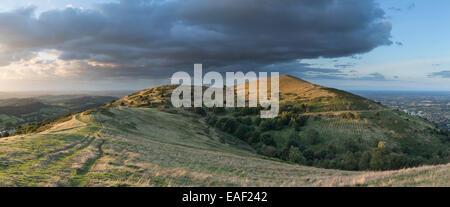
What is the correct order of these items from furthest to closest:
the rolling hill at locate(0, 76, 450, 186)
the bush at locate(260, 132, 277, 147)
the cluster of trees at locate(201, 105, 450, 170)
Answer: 1. the bush at locate(260, 132, 277, 147)
2. the cluster of trees at locate(201, 105, 450, 170)
3. the rolling hill at locate(0, 76, 450, 186)

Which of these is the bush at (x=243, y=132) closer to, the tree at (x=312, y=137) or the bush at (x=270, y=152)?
the bush at (x=270, y=152)

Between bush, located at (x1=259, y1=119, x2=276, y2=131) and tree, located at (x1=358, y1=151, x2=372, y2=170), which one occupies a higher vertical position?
bush, located at (x1=259, y1=119, x2=276, y2=131)

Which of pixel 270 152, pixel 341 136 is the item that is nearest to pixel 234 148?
pixel 270 152

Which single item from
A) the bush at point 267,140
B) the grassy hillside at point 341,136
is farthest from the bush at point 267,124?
the bush at point 267,140

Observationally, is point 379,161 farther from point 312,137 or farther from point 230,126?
point 230,126

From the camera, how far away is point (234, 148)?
1982 inches

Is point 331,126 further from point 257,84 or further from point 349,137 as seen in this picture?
point 257,84

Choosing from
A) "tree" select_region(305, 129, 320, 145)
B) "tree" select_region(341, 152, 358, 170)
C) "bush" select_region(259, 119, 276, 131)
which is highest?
"bush" select_region(259, 119, 276, 131)

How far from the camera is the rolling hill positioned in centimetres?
1288

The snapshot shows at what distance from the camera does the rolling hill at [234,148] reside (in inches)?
507

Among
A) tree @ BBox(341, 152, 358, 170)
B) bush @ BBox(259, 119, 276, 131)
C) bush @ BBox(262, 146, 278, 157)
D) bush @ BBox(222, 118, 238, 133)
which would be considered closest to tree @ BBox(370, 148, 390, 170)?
tree @ BBox(341, 152, 358, 170)

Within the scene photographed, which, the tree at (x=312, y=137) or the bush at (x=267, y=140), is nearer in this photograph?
the tree at (x=312, y=137)

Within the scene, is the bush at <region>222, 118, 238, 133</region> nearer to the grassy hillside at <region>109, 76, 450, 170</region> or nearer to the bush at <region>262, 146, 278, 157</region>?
the grassy hillside at <region>109, 76, 450, 170</region>

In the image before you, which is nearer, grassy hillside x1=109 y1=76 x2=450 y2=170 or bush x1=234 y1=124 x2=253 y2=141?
grassy hillside x1=109 y1=76 x2=450 y2=170
